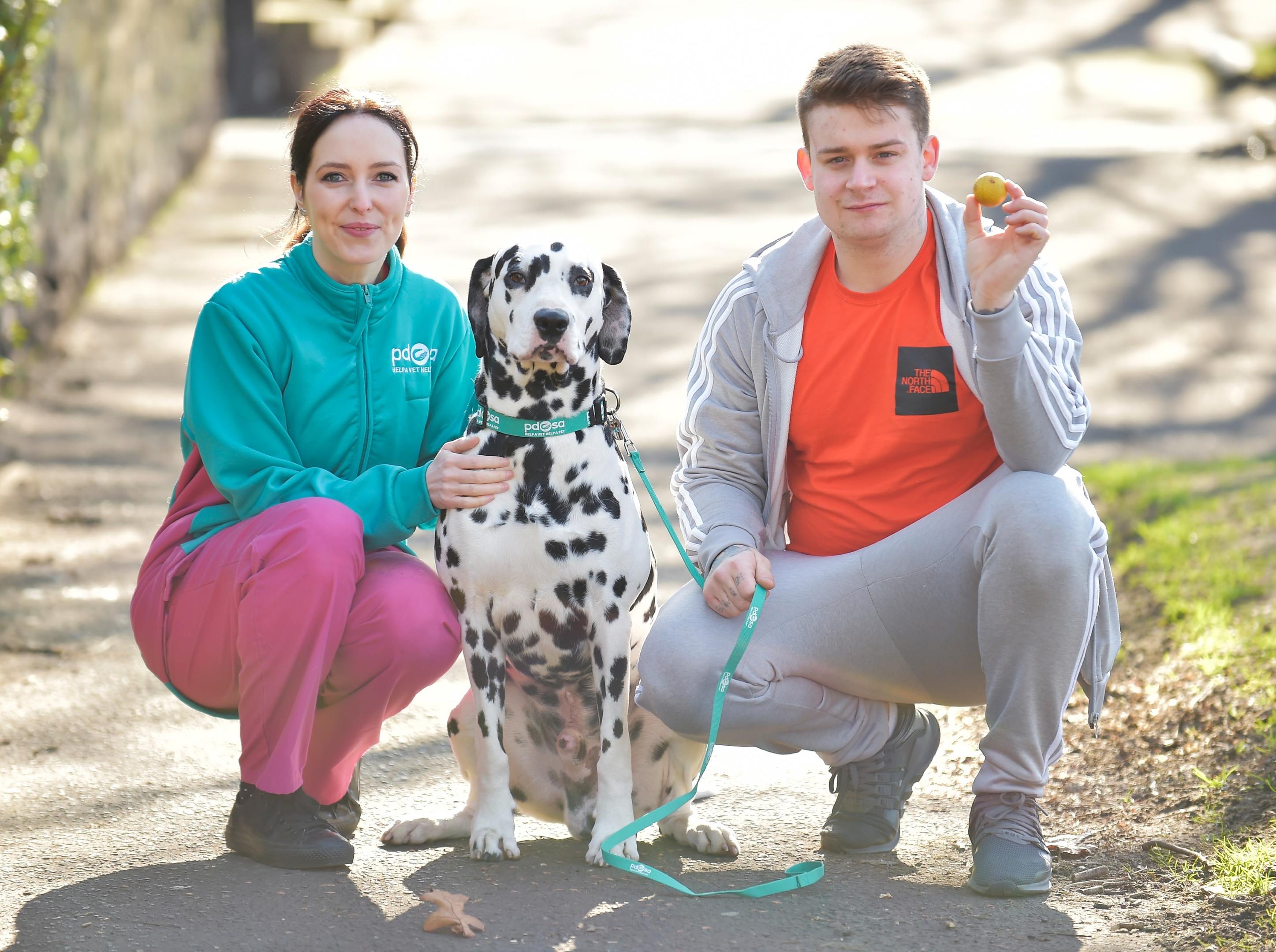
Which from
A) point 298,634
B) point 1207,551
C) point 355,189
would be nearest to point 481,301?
point 355,189

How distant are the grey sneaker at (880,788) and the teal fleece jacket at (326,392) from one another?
1.25 meters

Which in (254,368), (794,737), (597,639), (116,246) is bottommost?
(794,737)

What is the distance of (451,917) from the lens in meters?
3.00

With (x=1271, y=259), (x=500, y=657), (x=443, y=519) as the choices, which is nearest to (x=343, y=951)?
(x=500, y=657)

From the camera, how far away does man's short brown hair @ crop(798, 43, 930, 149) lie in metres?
3.40

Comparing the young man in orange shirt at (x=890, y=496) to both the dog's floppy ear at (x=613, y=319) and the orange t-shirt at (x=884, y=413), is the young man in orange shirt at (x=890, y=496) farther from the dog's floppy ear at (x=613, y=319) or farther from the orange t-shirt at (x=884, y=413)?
the dog's floppy ear at (x=613, y=319)

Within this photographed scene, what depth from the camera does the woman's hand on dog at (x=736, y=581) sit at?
345 cm

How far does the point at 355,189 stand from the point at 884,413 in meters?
1.44

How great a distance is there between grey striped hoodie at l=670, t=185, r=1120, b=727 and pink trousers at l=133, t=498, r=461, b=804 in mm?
772

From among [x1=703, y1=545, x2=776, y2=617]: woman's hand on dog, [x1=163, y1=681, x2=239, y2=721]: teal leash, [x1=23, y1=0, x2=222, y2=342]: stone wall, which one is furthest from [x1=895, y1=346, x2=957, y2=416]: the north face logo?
[x1=23, y1=0, x2=222, y2=342]: stone wall

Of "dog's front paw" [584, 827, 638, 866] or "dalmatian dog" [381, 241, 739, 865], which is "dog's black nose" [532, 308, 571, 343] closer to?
"dalmatian dog" [381, 241, 739, 865]

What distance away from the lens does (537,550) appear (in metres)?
3.37

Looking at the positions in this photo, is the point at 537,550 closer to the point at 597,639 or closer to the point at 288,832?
the point at 597,639

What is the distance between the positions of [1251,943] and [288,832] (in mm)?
2105
